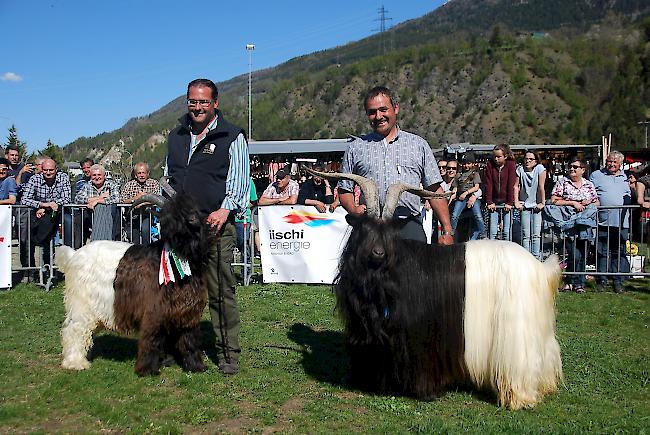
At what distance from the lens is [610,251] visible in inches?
432

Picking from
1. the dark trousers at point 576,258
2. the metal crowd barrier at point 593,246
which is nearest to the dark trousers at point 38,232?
the metal crowd barrier at point 593,246

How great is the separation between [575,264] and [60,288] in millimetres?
9236

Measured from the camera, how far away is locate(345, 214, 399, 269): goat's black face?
468cm

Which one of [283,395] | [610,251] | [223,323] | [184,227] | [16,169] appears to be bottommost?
[283,395]

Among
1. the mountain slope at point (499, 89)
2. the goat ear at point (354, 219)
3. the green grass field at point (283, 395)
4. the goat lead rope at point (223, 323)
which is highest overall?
the mountain slope at point (499, 89)

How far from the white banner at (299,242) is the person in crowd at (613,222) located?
4580 mm

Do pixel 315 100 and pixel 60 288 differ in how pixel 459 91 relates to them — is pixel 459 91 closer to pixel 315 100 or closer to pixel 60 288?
pixel 315 100

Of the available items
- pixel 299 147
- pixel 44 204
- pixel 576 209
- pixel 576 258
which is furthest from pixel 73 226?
pixel 299 147

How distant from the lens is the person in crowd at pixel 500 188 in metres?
11.3

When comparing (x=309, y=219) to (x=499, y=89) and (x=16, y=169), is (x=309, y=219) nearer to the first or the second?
(x=16, y=169)

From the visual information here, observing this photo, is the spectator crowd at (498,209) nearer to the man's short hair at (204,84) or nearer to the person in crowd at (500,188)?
the person in crowd at (500,188)

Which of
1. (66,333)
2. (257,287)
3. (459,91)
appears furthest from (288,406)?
(459,91)

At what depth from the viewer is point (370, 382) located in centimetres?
534

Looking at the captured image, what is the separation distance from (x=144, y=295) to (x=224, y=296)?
0.76 m
